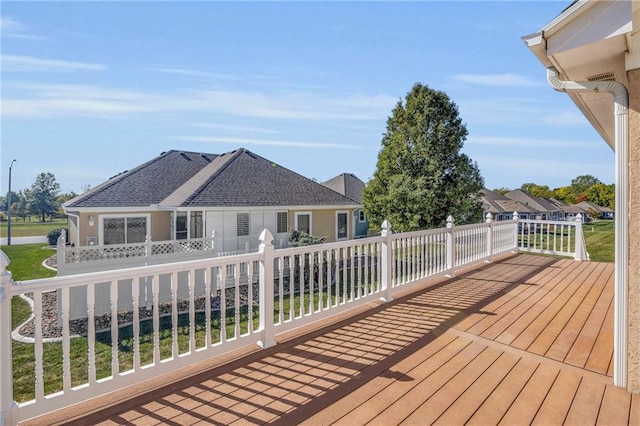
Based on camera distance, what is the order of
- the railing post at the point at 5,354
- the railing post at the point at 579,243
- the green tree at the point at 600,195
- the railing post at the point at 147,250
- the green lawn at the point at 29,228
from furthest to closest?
the green tree at the point at 600,195
the green lawn at the point at 29,228
the railing post at the point at 147,250
the railing post at the point at 579,243
the railing post at the point at 5,354

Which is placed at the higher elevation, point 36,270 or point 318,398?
point 318,398

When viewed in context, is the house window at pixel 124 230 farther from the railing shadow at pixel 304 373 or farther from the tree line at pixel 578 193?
the tree line at pixel 578 193

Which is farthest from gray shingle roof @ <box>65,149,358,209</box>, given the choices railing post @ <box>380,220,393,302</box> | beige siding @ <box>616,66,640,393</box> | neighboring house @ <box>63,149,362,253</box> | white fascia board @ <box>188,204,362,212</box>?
beige siding @ <box>616,66,640,393</box>

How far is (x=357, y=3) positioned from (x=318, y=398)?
681 cm

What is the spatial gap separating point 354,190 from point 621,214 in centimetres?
2177

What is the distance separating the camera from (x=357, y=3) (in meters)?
6.59

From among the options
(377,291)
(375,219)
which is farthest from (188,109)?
(377,291)

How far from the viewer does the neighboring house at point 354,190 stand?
846 inches

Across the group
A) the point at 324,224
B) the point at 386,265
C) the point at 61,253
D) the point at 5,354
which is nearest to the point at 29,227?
the point at 324,224

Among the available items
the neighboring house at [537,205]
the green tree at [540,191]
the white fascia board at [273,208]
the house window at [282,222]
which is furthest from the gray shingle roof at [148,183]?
the green tree at [540,191]

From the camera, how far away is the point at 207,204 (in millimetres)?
13125

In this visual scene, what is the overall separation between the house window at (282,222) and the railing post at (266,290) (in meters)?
12.0

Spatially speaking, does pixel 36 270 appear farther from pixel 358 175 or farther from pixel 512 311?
pixel 358 175

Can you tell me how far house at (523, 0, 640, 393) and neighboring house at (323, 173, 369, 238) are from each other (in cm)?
1797
